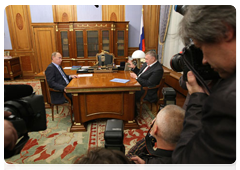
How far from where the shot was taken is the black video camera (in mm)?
359

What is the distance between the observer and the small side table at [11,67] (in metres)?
5.75

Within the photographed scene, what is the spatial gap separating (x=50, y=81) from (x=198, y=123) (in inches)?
95.9

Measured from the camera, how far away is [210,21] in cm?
45

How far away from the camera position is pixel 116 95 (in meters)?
2.53

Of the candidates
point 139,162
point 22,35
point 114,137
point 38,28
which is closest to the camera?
point 114,137

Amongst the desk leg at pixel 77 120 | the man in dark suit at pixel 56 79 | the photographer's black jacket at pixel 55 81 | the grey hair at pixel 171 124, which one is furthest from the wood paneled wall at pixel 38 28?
the grey hair at pixel 171 124

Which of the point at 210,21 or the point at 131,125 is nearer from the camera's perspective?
the point at 210,21

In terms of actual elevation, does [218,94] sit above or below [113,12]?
below

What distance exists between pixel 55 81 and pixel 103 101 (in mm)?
957

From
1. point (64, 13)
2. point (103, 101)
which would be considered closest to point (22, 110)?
point (103, 101)

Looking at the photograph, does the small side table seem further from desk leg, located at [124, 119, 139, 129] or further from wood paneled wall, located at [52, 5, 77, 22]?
desk leg, located at [124, 119, 139, 129]

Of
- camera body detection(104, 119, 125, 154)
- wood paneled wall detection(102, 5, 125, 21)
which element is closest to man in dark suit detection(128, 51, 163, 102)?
camera body detection(104, 119, 125, 154)

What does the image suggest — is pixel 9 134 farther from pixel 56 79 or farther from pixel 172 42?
pixel 172 42

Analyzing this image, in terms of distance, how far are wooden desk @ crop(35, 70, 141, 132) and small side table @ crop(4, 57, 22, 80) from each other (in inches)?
184
